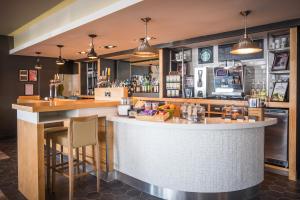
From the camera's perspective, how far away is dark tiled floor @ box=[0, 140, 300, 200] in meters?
3.14

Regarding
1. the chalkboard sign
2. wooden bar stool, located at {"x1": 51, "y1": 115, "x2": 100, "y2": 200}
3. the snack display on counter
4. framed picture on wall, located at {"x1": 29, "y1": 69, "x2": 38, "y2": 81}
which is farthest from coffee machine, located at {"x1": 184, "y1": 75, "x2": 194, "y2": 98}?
framed picture on wall, located at {"x1": 29, "y1": 69, "x2": 38, "y2": 81}

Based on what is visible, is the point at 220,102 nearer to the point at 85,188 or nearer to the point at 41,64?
the point at 85,188

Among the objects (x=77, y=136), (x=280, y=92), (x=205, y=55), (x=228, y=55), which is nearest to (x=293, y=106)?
(x=280, y=92)

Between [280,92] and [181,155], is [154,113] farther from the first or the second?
[280,92]

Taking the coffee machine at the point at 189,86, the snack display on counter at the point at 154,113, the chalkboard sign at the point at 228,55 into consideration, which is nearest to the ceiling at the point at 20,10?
the snack display on counter at the point at 154,113

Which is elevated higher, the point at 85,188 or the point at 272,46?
the point at 272,46

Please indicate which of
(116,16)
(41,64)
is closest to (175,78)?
(116,16)

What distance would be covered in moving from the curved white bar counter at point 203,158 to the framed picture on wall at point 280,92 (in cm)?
133

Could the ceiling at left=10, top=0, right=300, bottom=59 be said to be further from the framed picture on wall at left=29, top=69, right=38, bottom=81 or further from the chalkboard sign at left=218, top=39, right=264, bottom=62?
the framed picture on wall at left=29, top=69, right=38, bottom=81

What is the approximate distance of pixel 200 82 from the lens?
5.84 m

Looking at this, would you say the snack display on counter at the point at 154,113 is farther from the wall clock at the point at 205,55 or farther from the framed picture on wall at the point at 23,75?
the framed picture on wall at the point at 23,75

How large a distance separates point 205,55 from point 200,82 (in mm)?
766

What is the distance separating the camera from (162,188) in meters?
3.05

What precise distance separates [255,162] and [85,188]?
2.31m
